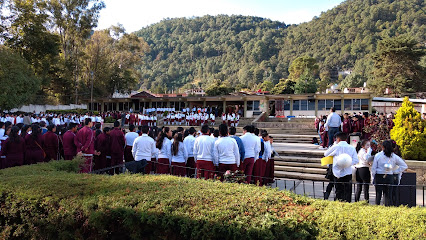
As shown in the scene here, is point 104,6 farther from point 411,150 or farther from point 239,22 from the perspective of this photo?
point 239,22

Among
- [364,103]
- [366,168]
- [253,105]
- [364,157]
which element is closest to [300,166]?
[366,168]

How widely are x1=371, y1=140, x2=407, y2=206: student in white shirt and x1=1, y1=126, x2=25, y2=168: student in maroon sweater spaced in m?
8.18

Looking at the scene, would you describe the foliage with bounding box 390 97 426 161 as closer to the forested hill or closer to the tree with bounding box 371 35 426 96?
Result: the tree with bounding box 371 35 426 96

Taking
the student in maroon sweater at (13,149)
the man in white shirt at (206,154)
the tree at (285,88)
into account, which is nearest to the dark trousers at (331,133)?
the man in white shirt at (206,154)

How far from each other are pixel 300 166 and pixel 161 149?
5.29m

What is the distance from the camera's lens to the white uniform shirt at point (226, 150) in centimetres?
681

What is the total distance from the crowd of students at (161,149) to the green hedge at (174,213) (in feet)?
7.24

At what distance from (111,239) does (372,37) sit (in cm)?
10889

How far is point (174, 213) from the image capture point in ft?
11.3

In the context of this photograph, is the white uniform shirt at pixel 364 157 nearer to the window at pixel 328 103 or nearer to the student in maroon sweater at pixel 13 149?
the student in maroon sweater at pixel 13 149

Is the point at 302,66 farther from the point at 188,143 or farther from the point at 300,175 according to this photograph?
the point at 188,143

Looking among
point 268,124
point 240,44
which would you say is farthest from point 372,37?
point 268,124

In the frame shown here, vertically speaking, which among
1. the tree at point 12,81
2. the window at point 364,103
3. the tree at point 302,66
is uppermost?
the tree at point 302,66

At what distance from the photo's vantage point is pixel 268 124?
69.4 ft
